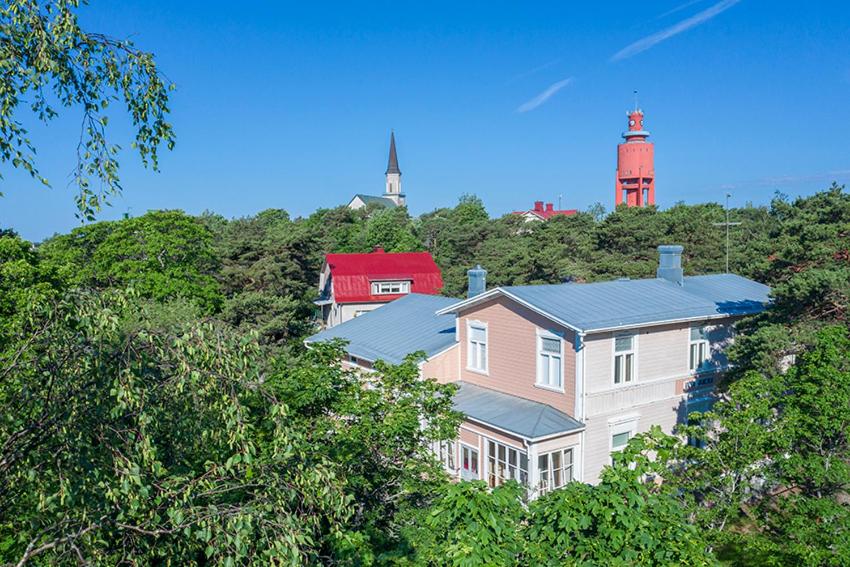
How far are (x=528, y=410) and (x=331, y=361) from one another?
22.4 feet

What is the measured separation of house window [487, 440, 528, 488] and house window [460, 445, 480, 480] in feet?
1.94

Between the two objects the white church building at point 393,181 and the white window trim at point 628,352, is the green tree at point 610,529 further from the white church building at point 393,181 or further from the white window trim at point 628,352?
the white church building at point 393,181

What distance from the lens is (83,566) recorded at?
4.07 m

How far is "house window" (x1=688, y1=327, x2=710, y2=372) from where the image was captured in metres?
19.1

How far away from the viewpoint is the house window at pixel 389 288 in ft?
143

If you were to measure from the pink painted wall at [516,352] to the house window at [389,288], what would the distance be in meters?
23.9

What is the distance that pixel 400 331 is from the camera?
898 inches

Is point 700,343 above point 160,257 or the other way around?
the other way around

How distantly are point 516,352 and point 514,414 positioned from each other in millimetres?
1974

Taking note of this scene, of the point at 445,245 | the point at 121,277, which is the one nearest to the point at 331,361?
the point at 121,277

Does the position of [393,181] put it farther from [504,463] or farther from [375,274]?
[504,463]

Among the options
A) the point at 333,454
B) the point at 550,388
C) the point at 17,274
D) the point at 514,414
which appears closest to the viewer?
the point at 333,454

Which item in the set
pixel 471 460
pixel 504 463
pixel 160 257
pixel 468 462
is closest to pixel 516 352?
pixel 504 463

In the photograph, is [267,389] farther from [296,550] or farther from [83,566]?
[83,566]
